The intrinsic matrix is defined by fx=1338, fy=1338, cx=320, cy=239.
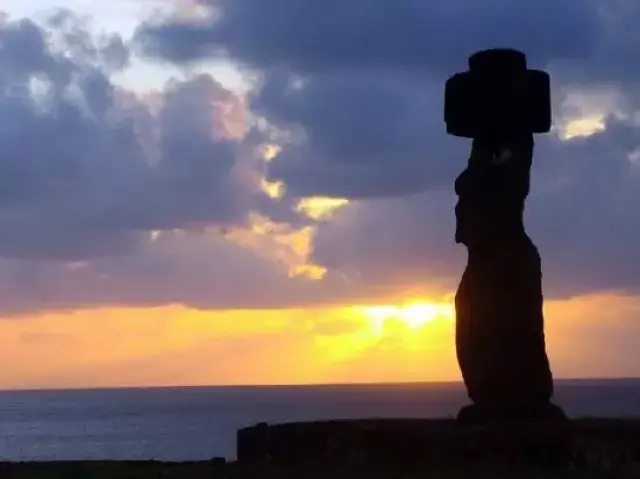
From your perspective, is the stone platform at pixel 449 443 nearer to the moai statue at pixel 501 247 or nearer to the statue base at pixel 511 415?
the statue base at pixel 511 415

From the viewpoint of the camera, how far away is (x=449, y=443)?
13344mm

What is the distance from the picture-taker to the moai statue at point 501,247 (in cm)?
1553

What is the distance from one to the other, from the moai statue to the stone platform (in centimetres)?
144

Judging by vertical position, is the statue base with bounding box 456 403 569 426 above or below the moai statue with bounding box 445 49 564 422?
below

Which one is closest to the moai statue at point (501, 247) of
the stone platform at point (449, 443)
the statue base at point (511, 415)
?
the statue base at point (511, 415)

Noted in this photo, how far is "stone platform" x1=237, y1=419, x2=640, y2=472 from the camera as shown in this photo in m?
13.2

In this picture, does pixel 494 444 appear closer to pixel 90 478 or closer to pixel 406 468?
pixel 406 468

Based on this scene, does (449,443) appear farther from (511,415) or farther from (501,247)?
(501,247)

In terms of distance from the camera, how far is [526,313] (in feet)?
51.4

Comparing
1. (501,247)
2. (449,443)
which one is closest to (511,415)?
(501,247)

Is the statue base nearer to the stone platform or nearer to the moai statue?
the moai statue

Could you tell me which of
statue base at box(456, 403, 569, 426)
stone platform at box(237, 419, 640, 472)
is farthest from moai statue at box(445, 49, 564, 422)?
stone platform at box(237, 419, 640, 472)

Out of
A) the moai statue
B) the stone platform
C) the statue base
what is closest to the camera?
the stone platform

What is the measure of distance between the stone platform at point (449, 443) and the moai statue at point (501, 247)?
4.72 feet
